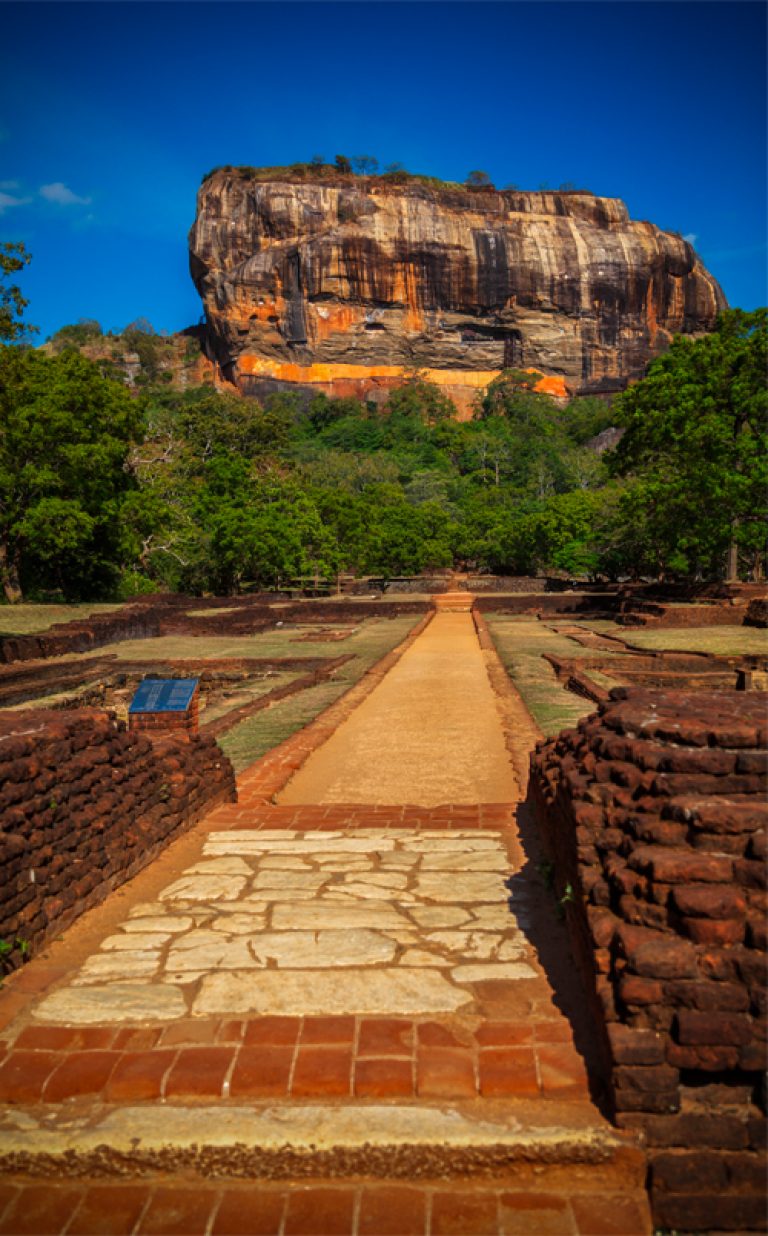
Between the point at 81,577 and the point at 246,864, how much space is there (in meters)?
27.9

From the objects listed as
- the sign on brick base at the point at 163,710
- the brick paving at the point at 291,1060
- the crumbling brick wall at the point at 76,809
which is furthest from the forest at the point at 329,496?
the brick paving at the point at 291,1060

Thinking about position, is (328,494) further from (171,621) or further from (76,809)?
(76,809)

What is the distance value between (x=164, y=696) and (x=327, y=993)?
371 centimetres

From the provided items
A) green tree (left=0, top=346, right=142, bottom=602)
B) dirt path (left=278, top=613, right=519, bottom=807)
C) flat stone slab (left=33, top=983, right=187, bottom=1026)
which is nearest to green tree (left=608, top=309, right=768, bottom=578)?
dirt path (left=278, top=613, right=519, bottom=807)

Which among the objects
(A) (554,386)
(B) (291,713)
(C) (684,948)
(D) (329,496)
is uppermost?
(A) (554,386)

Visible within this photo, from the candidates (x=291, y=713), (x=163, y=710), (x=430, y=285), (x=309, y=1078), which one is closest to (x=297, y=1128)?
(x=309, y=1078)

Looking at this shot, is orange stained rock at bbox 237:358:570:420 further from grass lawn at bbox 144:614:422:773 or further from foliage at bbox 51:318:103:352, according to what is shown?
grass lawn at bbox 144:614:422:773

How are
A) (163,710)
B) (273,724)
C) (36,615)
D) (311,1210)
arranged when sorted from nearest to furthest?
(311,1210) → (163,710) → (273,724) → (36,615)

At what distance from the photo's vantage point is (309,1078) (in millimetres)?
2617

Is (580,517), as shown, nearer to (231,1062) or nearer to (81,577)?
(81,577)

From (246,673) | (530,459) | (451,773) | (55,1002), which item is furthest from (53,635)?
(530,459)

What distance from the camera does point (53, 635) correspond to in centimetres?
1767

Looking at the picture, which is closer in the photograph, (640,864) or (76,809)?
(640,864)

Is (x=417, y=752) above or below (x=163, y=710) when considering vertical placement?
below
